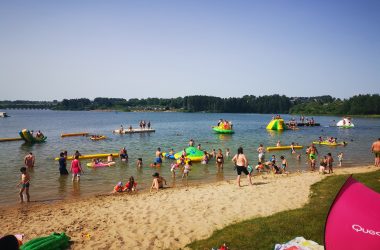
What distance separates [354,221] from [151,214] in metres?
6.77

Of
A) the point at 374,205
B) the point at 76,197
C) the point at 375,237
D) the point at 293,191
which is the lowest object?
the point at 76,197

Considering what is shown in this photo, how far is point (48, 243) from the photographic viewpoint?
23.9 ft

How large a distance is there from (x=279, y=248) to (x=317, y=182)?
8.16 m

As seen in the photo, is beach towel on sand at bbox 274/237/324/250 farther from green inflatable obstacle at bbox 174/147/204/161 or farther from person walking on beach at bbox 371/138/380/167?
green inflatable obstacle at bbox 174/147/204/161

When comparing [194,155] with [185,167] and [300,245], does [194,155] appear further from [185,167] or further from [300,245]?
[300,245]

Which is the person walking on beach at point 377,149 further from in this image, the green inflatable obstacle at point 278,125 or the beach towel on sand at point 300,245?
the green inflatable obstacle at point 278,125

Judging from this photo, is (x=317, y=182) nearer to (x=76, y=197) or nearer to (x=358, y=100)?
(x=76, y=197)

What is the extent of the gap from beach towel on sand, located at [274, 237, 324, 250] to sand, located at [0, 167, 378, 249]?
2.40 m

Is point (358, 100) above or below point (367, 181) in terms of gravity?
above

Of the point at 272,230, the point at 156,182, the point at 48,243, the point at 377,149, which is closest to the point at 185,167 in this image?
the point at 156,182

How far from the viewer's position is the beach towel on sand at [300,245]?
593 centimetres

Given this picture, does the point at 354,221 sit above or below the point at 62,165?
above

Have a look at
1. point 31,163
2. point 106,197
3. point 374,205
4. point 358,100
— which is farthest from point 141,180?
point 358,100

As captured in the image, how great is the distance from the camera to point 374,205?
15.4ft
